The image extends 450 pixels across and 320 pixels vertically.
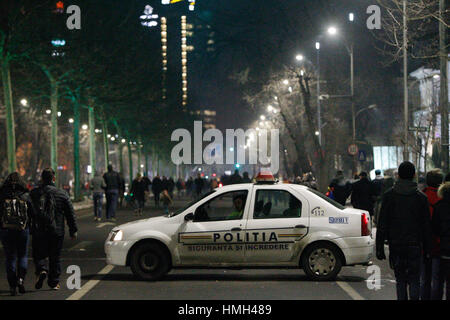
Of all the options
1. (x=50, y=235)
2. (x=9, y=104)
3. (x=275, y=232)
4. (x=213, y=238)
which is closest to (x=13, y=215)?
(x=50, y=235)

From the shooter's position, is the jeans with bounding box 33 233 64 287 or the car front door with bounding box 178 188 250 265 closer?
the jeans with bounding box 33 233 64 287

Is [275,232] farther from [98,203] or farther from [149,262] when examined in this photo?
[98,203]

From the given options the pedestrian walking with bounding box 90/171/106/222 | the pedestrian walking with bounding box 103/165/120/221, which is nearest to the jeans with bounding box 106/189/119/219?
the pedestrian walking with bounding box 103/165/120/221

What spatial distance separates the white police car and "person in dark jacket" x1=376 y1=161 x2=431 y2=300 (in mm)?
4267

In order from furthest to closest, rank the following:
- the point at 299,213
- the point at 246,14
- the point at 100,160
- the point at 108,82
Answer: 1. the point at 100,160
2. the point at 108,82
3. the point at 246,14
4. the point at 299,213

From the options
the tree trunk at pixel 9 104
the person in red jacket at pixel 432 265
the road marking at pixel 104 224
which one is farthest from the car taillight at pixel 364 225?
the tree trunk at pixel 9 104

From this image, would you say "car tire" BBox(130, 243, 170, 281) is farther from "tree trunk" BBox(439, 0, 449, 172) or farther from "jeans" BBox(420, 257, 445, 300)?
"tree trunk" BBox(439, 0, 449, 172)

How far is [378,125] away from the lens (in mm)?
92250

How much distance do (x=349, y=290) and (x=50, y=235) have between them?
4.46m

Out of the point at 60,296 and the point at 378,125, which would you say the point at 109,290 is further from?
the point at 378,125

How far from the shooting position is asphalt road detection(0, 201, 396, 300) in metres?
11.7

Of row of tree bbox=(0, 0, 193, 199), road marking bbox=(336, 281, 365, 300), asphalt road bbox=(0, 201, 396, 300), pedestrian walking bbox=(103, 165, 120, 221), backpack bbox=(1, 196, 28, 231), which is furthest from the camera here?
row of tree bbox=(0, 0, 193, 199)

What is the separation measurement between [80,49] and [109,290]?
35620 millimetres

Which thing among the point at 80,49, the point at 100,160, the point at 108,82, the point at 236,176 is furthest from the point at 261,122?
the point at 100,160
